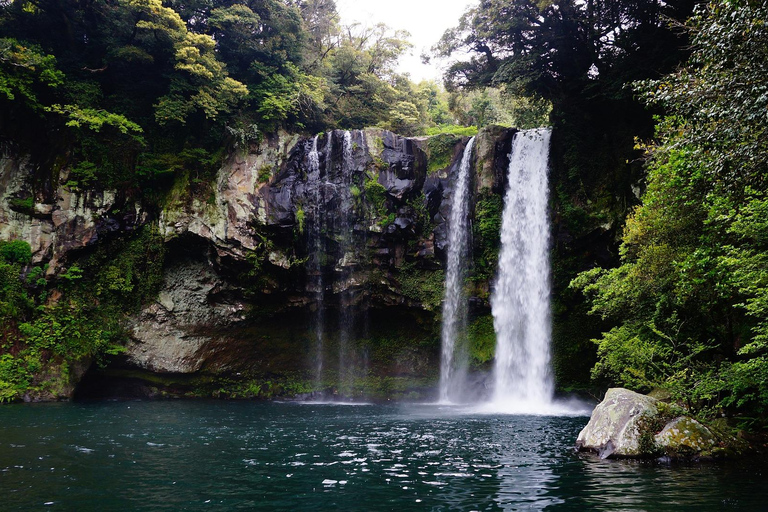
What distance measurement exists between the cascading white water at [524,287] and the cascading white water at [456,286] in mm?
1561

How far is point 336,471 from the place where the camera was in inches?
315

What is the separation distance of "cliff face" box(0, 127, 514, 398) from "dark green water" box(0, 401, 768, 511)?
24.5 feet

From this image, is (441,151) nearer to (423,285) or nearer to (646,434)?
(423,285)

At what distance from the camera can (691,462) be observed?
8383 millimetres

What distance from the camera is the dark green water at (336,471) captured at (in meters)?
6.37

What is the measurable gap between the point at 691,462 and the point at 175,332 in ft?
59.3

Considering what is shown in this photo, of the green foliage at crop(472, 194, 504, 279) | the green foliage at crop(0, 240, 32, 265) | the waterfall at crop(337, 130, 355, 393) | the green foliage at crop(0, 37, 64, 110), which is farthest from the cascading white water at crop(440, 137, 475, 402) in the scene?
the green foliage at crop(0, 37, 64, 110)

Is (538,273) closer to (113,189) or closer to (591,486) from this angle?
(591,486)

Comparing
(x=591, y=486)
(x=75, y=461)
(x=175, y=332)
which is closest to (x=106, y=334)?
(x=175, y=332)

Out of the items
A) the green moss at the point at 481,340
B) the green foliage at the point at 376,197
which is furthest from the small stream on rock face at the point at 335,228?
the green moss at the point at 481,340

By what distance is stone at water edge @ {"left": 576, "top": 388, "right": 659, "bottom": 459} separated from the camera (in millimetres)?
8844

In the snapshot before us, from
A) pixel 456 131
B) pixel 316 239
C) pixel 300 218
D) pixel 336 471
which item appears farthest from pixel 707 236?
pixel 456 131

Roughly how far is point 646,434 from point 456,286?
12.2m

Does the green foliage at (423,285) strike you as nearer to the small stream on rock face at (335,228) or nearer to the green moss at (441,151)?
the small stream on rock face at (335,228)
